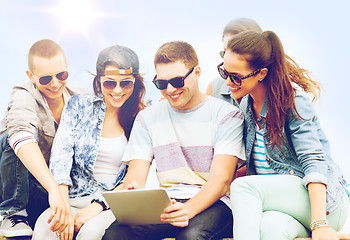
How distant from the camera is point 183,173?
3.48 metres

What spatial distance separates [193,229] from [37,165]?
1.55m

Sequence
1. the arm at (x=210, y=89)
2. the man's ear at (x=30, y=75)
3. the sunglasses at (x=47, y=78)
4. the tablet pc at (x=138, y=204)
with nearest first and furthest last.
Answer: the tablet pc at (x=138, y=204) → the sunglasses at (x=47, y=78) → the man's ear at (x=30, y=75) → the arm at (x=210, y=89)

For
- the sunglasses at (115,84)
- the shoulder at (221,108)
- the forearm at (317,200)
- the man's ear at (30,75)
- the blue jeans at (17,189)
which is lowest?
the blue jeans at (17,189)

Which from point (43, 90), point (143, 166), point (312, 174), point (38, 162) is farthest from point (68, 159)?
point (312, 174)

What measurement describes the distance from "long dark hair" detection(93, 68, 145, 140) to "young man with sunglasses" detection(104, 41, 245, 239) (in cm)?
40

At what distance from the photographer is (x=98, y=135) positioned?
4.07 meters

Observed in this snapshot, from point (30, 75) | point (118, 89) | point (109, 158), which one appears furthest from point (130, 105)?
point (30, 75)

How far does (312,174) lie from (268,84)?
783 millimetres

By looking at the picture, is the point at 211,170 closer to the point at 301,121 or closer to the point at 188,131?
the point at 188,131

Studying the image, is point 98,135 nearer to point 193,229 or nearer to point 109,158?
point 109,158

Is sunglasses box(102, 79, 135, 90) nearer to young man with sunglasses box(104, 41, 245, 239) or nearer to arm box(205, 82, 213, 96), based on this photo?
young man with sunglasses box(104, 41, 245, 239)

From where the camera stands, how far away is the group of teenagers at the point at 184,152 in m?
3.03

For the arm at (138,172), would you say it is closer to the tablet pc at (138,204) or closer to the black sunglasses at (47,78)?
the tablet pc at (138,204)

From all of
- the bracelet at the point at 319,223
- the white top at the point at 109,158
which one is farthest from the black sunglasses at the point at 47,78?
the bracelet at the point at 319,223
